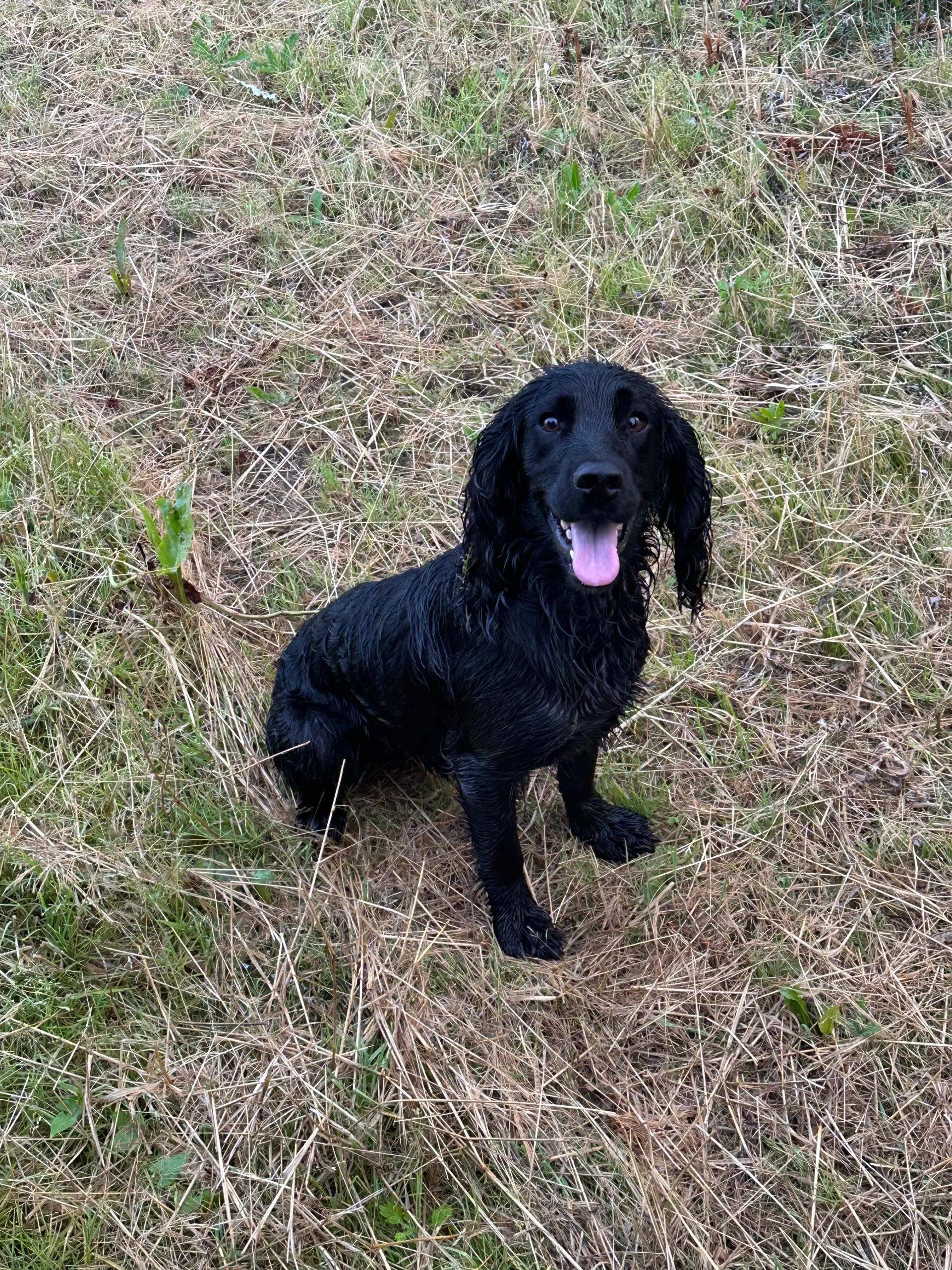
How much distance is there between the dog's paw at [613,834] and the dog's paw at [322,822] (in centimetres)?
73

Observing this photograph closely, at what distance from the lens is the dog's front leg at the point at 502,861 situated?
3.02m

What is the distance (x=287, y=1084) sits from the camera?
9.36ft

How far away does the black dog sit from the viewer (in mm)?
2619

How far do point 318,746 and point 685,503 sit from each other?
1.31 m

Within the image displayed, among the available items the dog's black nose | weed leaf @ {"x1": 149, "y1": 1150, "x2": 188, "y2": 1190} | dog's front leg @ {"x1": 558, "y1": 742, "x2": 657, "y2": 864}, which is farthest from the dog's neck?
weed leaf @ {"x1": 149, "y1": 1150, "x2": 188, "y2": 1190}

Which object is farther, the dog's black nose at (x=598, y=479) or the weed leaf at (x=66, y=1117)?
the weed leaf at (x=66, y=1117)

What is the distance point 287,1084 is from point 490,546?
1495mm

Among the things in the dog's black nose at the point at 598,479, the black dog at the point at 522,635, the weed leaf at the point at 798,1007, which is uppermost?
the dog's black nose at the point at 598,479

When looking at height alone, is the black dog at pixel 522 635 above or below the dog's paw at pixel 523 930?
above

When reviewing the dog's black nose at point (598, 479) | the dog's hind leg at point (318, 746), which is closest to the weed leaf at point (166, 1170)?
the dog's hind leg at point (318, 746)

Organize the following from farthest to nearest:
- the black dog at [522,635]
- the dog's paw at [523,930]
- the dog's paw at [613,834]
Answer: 1. the dog's paw at [613,834]
2. the dog's paw at [523,930]
3. the black dog at [522,635]

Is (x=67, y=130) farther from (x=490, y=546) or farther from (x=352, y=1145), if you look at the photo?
(x=352, y=1145)

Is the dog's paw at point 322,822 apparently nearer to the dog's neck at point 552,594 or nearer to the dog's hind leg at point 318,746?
the dog's hind leg at point 318,746

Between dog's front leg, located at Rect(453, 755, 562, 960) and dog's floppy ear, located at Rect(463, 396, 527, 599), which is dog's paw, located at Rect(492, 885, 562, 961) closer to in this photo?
dog's front leg, located at Rect(453, 755, 562, 960)
